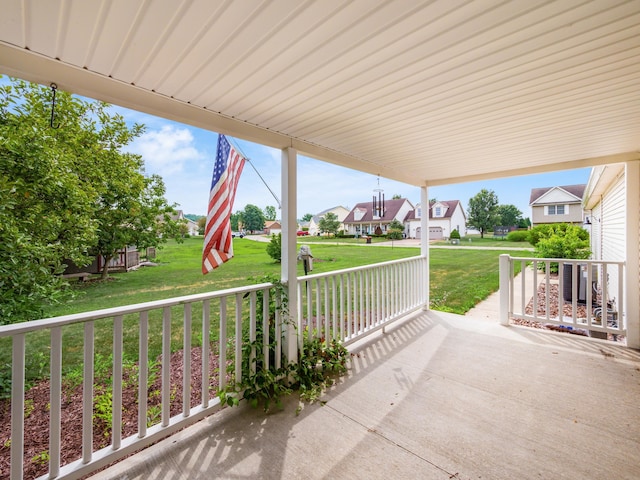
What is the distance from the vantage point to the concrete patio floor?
1718 mm

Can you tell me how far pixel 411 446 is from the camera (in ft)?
6.24

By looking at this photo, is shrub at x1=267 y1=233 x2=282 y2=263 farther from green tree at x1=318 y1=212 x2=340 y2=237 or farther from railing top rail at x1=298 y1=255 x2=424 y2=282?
green tree at x1=318 y1=212 x2=340 y2=237

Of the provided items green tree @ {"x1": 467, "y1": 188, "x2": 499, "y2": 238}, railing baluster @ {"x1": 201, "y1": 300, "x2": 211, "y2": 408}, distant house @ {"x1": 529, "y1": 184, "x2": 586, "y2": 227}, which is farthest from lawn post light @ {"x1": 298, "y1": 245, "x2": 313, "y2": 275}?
green tree @ {"x1": 467, "y1": 188, "x2": 499, "y2": 238}

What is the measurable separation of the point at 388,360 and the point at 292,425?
142 cm

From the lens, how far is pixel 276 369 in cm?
259

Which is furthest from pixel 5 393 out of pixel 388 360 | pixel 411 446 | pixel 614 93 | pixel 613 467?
pixel 614 93

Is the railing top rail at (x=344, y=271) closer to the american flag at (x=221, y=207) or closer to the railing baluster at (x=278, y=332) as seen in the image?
the railing baluster at (x=278, y=332)

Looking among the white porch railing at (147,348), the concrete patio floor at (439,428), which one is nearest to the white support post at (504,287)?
the concrete patio floor at (439,428)

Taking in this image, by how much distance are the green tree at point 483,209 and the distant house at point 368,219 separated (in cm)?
872

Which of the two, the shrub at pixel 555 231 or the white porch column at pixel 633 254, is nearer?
the white porch column at pixel 633 254

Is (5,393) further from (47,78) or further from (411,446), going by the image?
(411,446)

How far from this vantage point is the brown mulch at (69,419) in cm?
185

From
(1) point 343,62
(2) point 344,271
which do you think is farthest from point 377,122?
(2) point 344,271

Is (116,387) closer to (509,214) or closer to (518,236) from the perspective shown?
(518,236)
